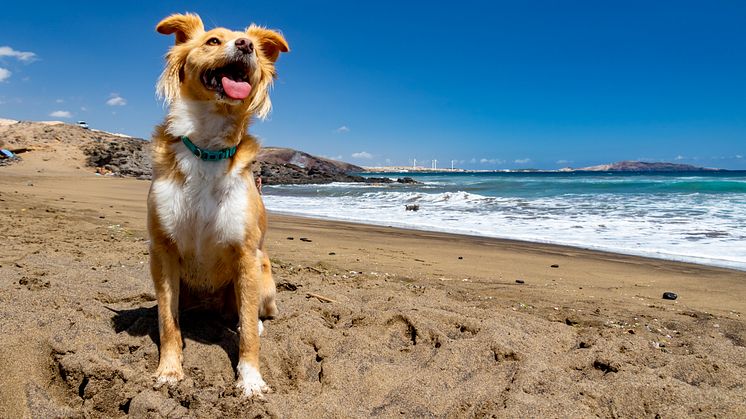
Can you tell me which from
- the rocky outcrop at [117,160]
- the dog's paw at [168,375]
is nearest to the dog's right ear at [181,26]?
the dog's paw at [168,375]

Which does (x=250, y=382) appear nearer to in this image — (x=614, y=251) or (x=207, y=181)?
(x=207, y=181)

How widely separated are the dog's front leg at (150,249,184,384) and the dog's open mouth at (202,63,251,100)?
3.23 feet

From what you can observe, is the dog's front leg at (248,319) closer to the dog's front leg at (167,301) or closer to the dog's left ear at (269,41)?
the dog's front leg at (167,301)

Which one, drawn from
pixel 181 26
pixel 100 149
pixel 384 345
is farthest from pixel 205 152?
pixel 100 149

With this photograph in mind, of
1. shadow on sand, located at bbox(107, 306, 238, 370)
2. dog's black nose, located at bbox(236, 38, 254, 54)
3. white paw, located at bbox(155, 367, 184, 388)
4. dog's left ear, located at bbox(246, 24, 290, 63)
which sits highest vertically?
dog's left ear, located at bbox(246, 24, 290, 63)

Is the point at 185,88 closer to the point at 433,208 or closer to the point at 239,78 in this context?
→ the point at 239,78

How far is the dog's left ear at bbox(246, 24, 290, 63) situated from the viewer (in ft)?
9.95

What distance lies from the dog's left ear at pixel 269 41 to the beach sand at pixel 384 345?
185 cm

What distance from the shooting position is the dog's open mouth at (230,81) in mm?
2676

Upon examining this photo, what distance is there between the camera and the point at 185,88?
2799mm

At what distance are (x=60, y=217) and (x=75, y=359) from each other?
7.09 meters

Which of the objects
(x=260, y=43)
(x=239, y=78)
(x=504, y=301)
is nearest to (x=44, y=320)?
(x=239, y=78)

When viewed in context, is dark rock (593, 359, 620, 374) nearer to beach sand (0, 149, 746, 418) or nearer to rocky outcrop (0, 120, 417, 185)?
beach sand (0, 149, 746, 418)

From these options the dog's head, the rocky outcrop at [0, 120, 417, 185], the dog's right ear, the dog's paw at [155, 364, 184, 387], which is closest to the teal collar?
the dog's head
